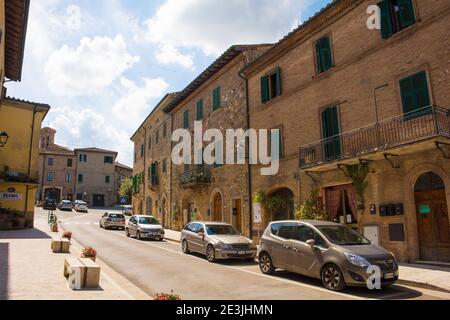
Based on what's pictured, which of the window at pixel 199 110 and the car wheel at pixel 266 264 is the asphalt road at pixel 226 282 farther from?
the window at pixel 199 110

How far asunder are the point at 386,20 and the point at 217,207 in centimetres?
1464

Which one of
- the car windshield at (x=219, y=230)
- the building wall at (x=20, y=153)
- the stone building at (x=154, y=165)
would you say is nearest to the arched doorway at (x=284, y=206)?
the car windshield at (x=219, y=230)

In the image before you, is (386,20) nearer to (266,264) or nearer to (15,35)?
(266,264)

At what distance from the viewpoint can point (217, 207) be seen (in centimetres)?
2312

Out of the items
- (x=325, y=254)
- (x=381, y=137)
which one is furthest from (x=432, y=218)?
(x=325, y=254)

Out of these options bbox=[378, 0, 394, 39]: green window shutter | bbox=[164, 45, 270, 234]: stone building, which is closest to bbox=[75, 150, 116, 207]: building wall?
bbox=[164, 45, 270, 234]: stone building

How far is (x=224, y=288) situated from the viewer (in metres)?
8.24

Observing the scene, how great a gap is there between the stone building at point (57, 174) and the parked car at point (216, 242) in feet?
175

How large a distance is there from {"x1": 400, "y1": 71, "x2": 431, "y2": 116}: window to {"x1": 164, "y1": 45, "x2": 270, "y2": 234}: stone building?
9471 mm

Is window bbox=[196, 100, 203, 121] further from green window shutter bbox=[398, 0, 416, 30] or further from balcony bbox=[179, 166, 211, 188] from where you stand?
green window shutter bbox=[398, 0, 416, 30]

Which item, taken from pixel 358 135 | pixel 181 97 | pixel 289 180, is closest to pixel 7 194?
pixel 181 97

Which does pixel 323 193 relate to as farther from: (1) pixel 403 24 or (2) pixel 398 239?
(1) pixel 403 24

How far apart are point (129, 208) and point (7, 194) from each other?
26642 mm

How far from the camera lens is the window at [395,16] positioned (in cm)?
1211
